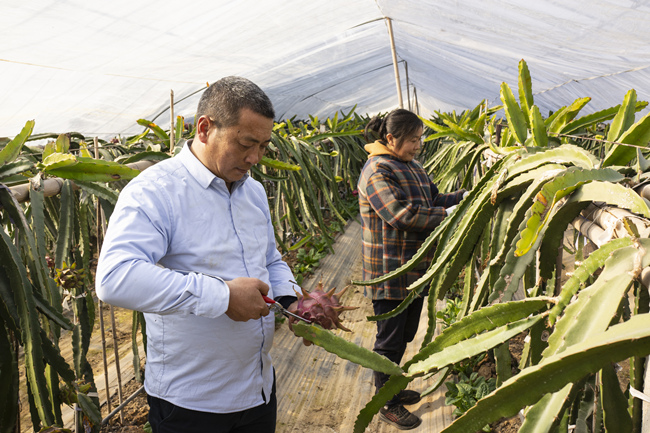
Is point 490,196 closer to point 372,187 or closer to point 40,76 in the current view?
point 372,187

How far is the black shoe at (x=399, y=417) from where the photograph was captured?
1882 millimetres

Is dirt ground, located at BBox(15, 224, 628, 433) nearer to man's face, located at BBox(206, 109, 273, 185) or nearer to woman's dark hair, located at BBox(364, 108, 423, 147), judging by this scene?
woman's dark hair, located at BBox(364, 108, 423, 147)

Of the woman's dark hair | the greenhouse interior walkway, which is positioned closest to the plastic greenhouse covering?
the woman's dark hair

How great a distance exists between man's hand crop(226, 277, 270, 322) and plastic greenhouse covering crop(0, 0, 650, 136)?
6.16 ft

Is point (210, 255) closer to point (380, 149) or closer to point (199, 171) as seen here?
point (199, 171)

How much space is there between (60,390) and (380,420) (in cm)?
130

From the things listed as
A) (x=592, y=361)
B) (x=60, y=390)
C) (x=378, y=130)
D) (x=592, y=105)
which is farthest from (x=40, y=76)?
(x=592, y=105)

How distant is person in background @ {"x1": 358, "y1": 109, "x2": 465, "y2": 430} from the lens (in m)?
1.74

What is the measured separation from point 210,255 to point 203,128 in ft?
0.90

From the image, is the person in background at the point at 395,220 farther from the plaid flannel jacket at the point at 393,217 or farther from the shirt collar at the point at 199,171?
the shirt collar at the point at 199,171

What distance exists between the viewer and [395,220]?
1738 millimetres

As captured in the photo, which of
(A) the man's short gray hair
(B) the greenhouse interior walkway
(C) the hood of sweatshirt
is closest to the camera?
(A) the man's short gray hair

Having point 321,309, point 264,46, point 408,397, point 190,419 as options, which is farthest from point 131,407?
point 264,46

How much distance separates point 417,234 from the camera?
179 centimetres
